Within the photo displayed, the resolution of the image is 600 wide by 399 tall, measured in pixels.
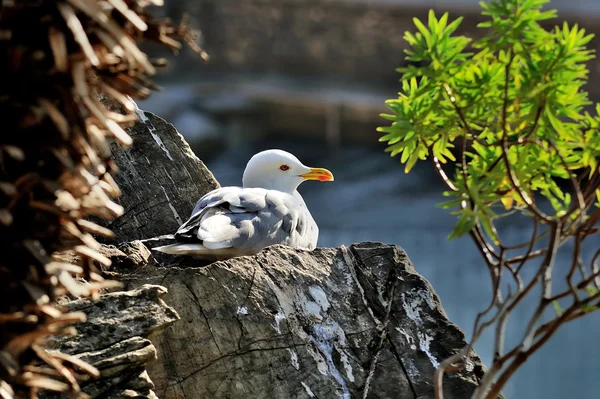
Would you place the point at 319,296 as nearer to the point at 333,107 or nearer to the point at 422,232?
the point at 422,232

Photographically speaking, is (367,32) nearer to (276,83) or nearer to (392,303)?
(276,83)

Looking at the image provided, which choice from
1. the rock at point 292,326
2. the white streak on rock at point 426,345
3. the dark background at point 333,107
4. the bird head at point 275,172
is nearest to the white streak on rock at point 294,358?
the rock at point 292,326

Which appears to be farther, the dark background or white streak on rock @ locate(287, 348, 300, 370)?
the dark background

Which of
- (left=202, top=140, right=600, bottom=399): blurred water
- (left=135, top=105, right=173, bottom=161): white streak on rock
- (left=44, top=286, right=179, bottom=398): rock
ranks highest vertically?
(left=202, top=140, right=600, bottom=399): blurred water

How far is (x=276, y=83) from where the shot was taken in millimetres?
6965

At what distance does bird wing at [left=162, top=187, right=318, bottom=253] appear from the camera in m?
1.72

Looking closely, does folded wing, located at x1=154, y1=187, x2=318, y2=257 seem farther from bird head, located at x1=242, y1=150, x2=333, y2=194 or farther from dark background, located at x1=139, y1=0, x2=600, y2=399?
dark background, located at x1=139, y1=0, x2=600, y2=399

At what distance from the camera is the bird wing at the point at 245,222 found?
1.72m

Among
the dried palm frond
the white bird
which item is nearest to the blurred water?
the white bird

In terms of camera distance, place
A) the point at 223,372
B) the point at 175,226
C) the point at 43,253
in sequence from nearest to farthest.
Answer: the point at 43,253 → the point at 223,372 → the point at 175,226

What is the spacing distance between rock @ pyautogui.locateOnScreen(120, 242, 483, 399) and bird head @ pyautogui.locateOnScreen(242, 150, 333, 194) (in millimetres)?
633

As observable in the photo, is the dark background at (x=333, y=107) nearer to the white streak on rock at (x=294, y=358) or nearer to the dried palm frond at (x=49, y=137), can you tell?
the white streak on rock at (x=294, y=358)

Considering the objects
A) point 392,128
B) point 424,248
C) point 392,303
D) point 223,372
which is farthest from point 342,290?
point 424,248

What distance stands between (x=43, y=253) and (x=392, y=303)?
0.80m
